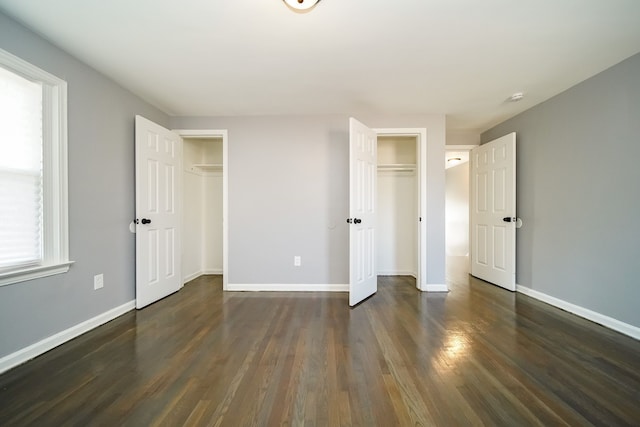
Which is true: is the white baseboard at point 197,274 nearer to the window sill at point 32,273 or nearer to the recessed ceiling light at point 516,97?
the window sill at point 32,273

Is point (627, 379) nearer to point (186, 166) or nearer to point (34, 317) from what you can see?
point (34, 317)

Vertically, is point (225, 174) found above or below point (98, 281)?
above

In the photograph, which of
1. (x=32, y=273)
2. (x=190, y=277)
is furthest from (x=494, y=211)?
(x=32, y=273)

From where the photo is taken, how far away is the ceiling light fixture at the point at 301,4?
5.19ft

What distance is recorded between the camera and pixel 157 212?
301 centimetres

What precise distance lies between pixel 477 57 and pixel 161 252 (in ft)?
12.0

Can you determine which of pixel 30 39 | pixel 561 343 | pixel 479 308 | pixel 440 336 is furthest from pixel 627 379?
pixel 30 39

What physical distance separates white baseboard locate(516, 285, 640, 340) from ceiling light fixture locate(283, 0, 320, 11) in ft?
11.1

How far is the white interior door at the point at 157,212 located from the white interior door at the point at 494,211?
13.8 ft

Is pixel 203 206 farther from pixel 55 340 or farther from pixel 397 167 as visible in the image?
pixel 397 167

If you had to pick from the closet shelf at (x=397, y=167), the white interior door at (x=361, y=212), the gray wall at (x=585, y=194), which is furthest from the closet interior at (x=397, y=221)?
the gray wall at (x=585, y=194)

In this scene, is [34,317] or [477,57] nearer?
[34,317]

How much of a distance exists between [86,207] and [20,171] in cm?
51

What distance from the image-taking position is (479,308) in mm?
2779
